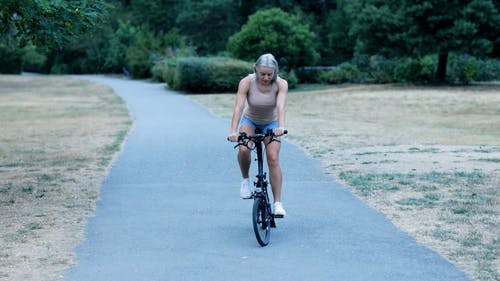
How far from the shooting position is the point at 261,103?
285 inches

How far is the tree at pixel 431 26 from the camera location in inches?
1481

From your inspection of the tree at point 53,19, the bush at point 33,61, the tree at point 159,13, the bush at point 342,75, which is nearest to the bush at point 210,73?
the bush at point 342,75

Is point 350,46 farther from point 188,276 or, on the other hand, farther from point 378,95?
point 188,276

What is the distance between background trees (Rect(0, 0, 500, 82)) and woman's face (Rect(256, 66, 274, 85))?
3.10 meters

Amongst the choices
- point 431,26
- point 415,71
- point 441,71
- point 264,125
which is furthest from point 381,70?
point 264,125

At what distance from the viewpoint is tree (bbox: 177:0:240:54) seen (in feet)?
220

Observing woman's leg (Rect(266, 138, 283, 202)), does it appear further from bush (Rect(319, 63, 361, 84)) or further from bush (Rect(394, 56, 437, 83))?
bush (Rect(319, 63, 361, 84))

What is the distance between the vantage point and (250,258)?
6492 millimetres

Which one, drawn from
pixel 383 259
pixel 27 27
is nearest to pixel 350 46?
pixel 27 27

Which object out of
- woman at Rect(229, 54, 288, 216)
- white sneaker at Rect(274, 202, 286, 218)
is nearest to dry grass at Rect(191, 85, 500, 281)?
white sneaker at Rect(274, 202, 286, 218)

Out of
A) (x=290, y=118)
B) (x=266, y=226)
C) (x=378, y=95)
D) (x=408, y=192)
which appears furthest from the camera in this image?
(x=378, y=95)

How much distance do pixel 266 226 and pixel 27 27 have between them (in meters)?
5.48

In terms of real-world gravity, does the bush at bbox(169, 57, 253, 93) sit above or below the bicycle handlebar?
below

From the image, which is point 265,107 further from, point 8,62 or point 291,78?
point 8,62
